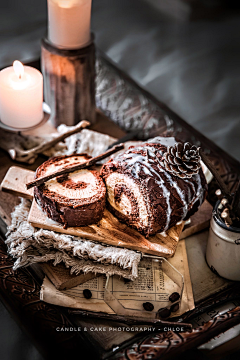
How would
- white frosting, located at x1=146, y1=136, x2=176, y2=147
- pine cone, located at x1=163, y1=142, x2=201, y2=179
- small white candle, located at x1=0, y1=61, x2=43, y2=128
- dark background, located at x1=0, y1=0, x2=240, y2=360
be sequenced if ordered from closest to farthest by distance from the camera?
pine cone, located at x1=163, y1=142, x2=201, y2=179
white frosting, located at x1=146, y1=136, x2=176, y2=147
small white candle, located at x1=0, y1=61, x2=43, y2=128
dark background, located at x1=0, y1=0, x2=240, y2=360

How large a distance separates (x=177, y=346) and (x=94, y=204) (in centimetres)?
37

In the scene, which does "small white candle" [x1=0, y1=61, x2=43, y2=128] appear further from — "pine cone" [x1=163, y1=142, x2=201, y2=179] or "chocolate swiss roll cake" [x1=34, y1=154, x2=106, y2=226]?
"pine cone" [x1=163, y1=142, x2=201, y2=179]

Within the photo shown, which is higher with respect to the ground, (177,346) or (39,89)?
(39,89)

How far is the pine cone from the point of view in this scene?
1.08 m

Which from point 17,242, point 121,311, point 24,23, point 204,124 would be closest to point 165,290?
point 121,311

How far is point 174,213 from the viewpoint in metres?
1.14

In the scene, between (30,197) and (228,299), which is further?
(30,197)

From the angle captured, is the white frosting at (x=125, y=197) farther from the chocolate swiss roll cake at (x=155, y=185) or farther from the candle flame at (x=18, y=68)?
the candle flame at (x=18, y=68)

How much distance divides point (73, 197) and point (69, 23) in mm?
619

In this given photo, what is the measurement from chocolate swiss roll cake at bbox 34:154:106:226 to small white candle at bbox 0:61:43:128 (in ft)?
0.81

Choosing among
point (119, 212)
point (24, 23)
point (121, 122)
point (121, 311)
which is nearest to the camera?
point (121, 311)

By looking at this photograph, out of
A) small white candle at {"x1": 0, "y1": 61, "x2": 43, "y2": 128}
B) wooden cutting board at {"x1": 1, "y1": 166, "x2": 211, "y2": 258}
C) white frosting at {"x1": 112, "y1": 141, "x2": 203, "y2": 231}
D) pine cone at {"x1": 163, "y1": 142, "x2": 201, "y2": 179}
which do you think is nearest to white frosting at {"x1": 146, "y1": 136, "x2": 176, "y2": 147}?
white frosting at {"x1": 112, "y1": 141, "x2": 203, "y2": 231}

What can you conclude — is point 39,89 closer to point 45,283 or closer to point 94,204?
point 94,204

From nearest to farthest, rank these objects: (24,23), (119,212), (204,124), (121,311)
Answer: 1. (121,311)
2. (119,212)
3. (204,124)
4. (24,23)
